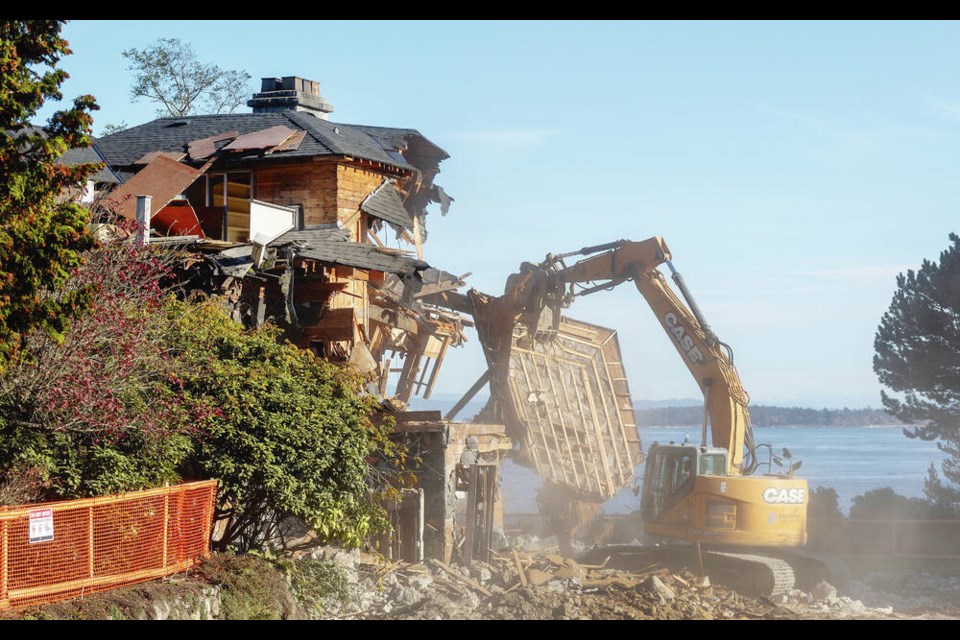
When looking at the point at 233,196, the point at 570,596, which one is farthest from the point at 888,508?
the point at 233,196

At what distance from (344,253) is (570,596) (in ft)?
31.5

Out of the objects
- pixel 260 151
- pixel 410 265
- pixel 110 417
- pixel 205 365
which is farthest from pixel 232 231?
pixel 110 417

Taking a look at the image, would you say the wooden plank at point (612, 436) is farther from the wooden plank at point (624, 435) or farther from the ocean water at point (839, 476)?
the ocean water at point (839, 476)

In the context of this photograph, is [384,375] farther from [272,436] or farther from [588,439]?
[272,436]

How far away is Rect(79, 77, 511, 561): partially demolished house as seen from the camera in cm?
2422

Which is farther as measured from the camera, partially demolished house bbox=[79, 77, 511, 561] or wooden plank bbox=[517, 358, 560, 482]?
wooden plank bbox=[517, 358, 560, 482]

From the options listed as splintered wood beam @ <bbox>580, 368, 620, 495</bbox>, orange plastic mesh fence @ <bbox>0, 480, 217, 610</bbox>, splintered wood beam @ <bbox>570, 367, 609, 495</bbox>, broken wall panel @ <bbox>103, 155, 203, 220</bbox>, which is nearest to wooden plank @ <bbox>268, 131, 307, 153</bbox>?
broken wall panel @ <bbox>103, 155, 203, 220</bbox>

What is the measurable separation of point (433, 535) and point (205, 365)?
28.0 ft

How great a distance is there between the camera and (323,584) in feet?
58.6

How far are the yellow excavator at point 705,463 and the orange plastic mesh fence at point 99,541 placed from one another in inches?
488

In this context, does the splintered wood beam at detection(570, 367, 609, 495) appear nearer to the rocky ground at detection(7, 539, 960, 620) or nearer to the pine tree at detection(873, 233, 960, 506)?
the rocky ground at detection(7, 539, 960, 620)

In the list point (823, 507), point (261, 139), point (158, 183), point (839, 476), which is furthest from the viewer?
point (839, 476)

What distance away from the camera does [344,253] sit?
2545 cm

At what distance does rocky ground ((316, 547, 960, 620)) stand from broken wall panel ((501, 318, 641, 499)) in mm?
5295
